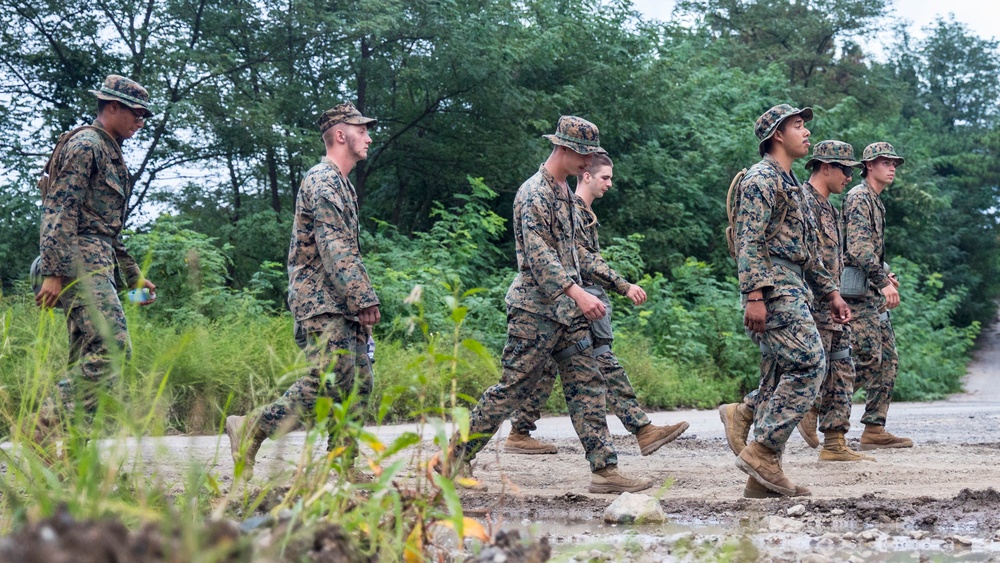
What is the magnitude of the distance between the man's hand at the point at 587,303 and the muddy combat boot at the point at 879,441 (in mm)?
4224

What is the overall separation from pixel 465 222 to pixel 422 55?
2874 mm

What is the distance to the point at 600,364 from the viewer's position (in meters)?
7.30

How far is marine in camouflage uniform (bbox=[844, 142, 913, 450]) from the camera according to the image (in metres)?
8.81

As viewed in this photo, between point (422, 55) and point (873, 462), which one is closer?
point (873, 462)

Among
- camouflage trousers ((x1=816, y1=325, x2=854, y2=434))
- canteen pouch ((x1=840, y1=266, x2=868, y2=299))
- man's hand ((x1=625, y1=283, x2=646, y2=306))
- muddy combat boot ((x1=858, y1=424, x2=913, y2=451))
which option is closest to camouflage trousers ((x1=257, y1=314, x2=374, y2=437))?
man's hand ((x1=625, y1=283, x2=646, y2=306))

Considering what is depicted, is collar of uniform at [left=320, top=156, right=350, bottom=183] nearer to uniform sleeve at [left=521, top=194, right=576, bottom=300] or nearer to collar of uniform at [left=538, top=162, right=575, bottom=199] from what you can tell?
uniform sleeve at [left=521, top=194, right=576, bottom=300]

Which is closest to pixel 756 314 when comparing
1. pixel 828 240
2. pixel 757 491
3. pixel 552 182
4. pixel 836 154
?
pixel 757 491

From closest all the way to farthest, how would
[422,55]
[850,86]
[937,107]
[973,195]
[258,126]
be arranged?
[258,126] → [422,55] → [850,86] → [973,195] → [937,107]

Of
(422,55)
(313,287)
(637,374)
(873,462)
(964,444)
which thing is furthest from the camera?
(422,55)

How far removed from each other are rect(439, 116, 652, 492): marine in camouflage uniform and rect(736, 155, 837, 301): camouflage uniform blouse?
0.90m

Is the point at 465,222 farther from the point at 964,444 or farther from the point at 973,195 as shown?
the point at 973,195

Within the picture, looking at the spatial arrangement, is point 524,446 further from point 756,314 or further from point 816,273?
point 756,314

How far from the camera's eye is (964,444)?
30.8 feet

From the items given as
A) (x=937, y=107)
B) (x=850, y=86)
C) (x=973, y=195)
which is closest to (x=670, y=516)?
(x=850, y=86)
